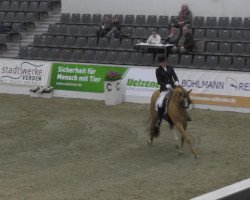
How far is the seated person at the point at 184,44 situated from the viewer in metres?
21.4

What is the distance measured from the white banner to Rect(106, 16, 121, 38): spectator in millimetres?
3889

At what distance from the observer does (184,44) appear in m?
21.7

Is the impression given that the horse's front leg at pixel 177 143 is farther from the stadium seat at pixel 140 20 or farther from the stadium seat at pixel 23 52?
the stadium seat at pixel 23 52

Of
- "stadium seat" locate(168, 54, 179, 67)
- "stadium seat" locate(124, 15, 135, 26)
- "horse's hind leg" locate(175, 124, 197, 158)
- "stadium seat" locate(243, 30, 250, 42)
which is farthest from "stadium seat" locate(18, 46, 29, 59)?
"horse's hind leg" locate(175, 124, 197, 158)

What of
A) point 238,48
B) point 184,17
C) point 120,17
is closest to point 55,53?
point 120,17

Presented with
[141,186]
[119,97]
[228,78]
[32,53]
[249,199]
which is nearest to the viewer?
[249,199]

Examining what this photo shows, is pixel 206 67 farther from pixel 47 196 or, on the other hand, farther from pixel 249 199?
pixel 249 199

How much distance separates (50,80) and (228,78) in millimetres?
7640

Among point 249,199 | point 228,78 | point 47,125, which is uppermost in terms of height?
point 249,199

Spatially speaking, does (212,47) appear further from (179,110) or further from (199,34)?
(179,110)

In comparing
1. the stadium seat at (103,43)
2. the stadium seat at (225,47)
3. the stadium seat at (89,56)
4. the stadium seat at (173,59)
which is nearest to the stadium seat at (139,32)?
the stadium seat at (103,43)

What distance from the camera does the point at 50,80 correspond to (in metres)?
21.8

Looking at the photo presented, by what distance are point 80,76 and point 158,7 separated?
6.48 meters

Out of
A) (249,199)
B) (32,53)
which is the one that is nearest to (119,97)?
(32,53)
